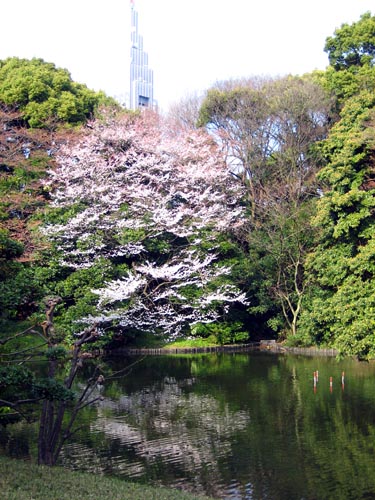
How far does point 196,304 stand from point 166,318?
126cm

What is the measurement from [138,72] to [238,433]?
8394cm

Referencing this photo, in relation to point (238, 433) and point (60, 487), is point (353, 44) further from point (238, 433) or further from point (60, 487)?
point (60, 487)

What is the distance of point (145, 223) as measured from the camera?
23.7 m

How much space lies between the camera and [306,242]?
25.9 m

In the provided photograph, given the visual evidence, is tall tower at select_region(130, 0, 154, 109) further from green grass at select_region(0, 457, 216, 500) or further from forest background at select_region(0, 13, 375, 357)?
green grass at select_region(0, 457, 216, 500)

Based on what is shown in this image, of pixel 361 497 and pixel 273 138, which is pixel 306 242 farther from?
pixel 361 497

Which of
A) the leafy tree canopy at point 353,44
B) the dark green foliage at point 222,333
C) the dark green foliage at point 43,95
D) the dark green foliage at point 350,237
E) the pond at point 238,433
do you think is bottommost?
the pond at point 238,433

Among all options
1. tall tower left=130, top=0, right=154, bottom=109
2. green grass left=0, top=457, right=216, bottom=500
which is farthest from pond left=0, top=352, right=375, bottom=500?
tall tower left=130, top=0, right=154, bottom=109

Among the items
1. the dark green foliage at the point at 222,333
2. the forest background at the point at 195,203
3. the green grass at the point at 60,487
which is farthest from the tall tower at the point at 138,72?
the green grass at the point at 60,487

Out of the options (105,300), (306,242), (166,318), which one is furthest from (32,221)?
(306,242)

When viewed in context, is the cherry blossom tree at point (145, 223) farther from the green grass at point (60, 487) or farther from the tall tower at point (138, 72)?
the tall tower at point (138, 72)

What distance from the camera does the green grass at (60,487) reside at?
254 inches

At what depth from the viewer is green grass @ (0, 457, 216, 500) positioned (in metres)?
6.45

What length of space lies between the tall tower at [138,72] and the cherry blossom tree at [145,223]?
215 ft
